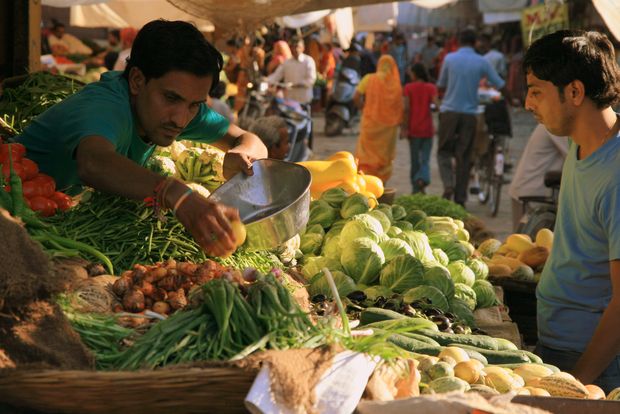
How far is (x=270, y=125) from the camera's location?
25.3 feet

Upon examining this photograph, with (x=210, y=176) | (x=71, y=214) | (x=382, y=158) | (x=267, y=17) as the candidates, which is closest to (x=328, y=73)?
(x=382, y=158)

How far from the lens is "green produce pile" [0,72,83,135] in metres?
4.79

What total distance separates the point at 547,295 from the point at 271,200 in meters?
1.45

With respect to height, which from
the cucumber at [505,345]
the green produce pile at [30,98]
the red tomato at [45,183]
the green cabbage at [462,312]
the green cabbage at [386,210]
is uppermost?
the red tomato at [45,183]

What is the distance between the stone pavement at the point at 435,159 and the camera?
12485 millimetres

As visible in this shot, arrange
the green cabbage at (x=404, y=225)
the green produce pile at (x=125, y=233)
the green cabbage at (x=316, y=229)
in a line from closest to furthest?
the green produce pile at (x=125, y=233) < the green cabbage at (x=316, y=229) < the green cabbage at (x=404, y=225)

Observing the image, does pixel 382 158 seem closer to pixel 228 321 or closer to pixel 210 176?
pixel 210 176

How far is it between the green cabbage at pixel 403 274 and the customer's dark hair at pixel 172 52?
4.99 ft

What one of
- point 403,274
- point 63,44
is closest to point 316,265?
point 403,274

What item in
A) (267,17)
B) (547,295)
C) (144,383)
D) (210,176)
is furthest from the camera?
(267,17)

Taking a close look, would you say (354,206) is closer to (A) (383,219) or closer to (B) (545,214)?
(A) (383,219)

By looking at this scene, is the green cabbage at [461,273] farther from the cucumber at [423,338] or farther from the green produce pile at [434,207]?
the green produce pile at [434,207]

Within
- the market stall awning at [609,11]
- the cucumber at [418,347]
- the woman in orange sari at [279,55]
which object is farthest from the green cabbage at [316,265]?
the woman in orange sari at [279,55]

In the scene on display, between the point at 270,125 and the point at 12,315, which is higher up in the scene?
the point at 12,315
